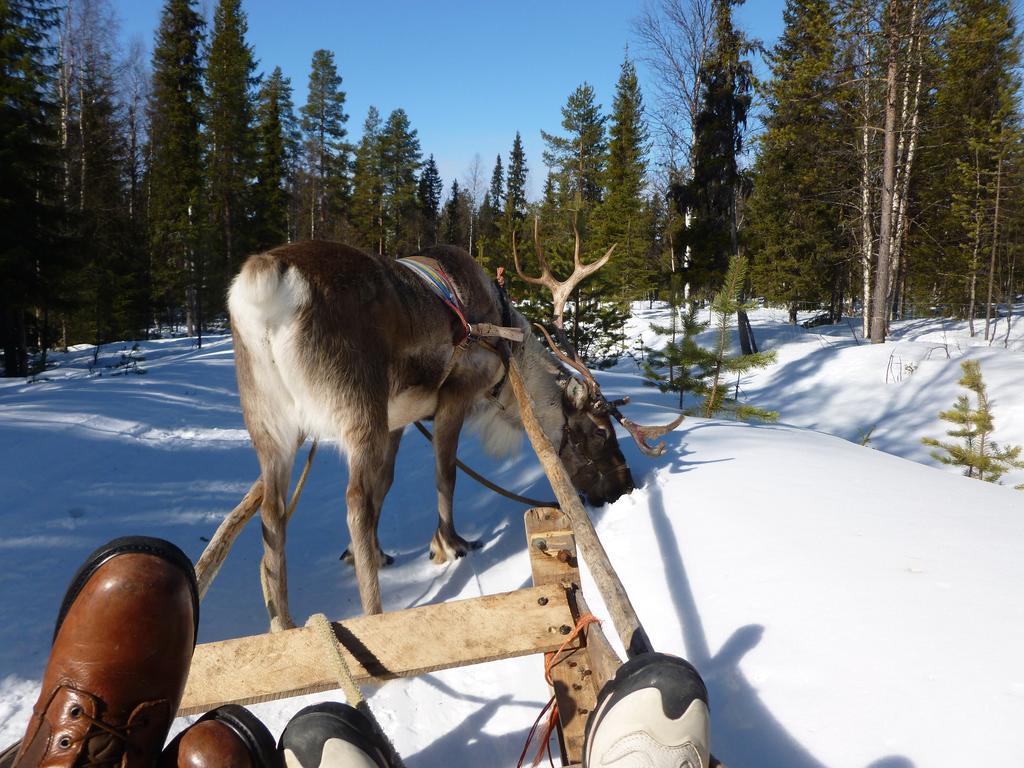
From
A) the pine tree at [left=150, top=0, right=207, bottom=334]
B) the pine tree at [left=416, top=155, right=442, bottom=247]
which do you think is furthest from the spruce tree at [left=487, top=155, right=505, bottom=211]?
the pine tree at [left=150, top=0, right=207, bottom=334]

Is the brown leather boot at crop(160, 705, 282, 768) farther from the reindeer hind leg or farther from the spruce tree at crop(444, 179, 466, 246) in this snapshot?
the spruce tree at crop(444, 179, 466, 246)

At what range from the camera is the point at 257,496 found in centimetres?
287

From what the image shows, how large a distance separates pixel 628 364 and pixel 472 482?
513 inches

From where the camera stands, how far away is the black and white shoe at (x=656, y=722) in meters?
1.28

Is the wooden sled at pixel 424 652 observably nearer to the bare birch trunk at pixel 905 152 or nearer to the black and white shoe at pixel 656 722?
the black and white shoe at pixel 656 722

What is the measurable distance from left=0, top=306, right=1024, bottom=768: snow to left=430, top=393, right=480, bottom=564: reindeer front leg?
0.12 m

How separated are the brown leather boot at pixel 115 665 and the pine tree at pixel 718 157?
17.8 meters

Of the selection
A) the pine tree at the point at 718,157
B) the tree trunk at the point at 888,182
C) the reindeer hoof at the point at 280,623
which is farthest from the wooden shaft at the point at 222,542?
the pine tree at the point at 718,157

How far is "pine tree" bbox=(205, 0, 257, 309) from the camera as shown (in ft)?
80.6

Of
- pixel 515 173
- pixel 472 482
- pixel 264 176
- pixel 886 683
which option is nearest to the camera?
pixel 886 683

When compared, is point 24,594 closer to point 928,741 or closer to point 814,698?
point 814,698

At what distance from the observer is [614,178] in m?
28.0

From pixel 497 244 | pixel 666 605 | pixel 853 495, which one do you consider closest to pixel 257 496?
pixel 666 605

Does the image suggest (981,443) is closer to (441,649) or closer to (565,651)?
(565,651)
